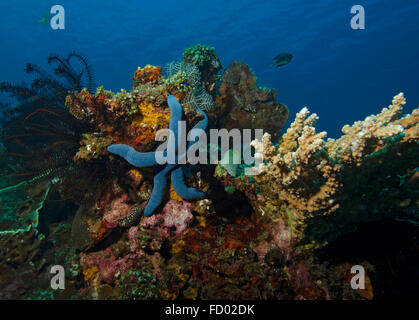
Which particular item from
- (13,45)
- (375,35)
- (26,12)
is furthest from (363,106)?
(13,45)

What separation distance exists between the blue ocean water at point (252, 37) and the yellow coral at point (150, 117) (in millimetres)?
35892

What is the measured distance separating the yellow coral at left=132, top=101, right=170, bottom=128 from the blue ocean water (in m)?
35.9

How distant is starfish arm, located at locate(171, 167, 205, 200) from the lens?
150 inches

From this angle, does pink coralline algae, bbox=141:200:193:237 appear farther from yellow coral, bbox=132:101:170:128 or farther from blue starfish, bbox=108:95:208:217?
yellow coral, bbox=132:101:170:128

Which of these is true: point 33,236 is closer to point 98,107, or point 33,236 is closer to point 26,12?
point 98,107

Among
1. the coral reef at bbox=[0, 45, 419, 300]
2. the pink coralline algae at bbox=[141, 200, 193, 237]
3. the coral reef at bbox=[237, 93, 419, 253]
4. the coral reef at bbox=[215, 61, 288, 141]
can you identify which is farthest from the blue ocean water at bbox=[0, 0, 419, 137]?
the coral reef at bbox=[237, 93, 419, 253]

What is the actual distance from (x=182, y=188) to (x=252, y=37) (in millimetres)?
48906

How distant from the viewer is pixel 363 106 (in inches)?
2977

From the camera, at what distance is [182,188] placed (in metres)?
3.80

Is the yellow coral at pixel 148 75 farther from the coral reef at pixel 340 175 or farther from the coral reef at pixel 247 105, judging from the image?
the coral reef at pixel 340 175

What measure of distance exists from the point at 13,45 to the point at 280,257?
258 ft

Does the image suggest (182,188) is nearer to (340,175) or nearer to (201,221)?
(201,221)

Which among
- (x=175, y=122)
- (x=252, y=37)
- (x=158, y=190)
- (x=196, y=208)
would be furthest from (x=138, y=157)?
(x=252, y=37)

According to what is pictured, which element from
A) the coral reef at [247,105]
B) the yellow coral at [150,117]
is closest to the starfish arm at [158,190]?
the yellow coral at [150,117]
